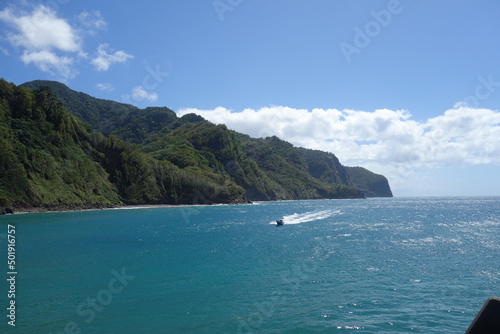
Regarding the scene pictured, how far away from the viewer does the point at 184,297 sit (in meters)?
26.3

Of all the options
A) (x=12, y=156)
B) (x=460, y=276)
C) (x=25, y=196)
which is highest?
(x=12, y=156)

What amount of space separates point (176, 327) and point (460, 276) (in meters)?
28.8

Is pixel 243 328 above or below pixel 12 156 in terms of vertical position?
below

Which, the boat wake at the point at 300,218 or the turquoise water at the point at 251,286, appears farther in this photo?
the boat wake at the point at 300,218

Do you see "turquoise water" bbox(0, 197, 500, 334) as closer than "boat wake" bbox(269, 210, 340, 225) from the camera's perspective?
Yes

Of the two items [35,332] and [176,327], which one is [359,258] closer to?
[176,327]

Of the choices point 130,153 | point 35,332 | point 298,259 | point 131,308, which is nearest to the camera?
point 35,332

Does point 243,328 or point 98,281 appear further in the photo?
point 98,281

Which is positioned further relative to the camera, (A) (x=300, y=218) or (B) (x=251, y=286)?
(A) (x=300, y=218)

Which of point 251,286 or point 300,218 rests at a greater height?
point 251,286

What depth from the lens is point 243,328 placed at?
67.0 feet

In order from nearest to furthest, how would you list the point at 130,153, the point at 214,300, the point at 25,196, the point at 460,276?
the point at 214,300 < the point at 460,276 < the point at 25,196 < the point at 130,153

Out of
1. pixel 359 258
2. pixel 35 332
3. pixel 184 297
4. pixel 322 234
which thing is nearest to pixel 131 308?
pixel 184 297

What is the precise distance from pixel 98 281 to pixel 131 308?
30.3 feet
